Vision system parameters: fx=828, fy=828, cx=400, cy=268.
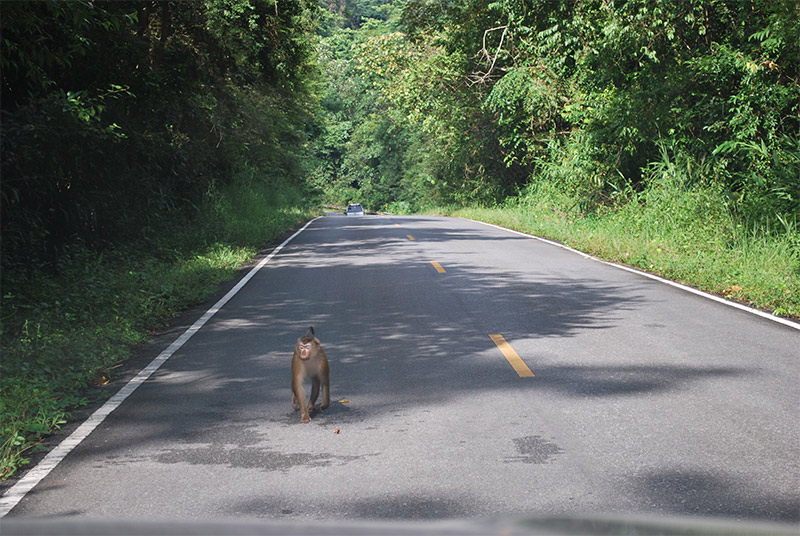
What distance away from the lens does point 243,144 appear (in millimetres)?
26344

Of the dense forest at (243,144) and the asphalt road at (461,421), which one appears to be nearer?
the asphalt road at (461,421)

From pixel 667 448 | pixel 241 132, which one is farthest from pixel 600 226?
pixel 667 448

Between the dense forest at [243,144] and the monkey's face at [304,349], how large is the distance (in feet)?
6.17

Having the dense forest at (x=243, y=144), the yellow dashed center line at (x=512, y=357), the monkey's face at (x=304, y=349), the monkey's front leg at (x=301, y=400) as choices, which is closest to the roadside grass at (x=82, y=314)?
the dense forest at (x=243, y=144)

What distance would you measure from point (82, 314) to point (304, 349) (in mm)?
5044

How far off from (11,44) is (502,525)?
389 inches

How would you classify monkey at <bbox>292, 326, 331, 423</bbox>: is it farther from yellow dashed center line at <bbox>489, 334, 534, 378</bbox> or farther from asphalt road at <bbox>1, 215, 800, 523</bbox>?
yellow dashed center line at <bbox>489, 334, 534, 378</bbox>

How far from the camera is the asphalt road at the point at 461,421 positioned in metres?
4.32

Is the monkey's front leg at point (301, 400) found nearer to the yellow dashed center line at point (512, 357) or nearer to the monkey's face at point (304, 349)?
the monkey's face at point (304, 349)

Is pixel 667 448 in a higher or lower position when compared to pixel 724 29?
lower

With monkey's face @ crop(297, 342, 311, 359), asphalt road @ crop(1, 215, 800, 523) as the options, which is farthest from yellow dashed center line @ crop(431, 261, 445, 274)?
monkey's face @ crop(297, 342, 311, 359)

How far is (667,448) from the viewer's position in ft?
16.9

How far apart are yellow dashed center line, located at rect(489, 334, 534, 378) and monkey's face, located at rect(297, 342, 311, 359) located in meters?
2.19

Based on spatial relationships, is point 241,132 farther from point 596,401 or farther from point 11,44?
point 596,401
